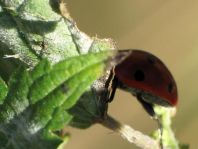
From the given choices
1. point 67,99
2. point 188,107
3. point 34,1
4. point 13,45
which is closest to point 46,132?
point 67,99

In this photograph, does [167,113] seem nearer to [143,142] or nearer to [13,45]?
[143,142]

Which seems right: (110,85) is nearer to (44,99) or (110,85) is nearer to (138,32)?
(44,99)

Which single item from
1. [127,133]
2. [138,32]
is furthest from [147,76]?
[138,32]

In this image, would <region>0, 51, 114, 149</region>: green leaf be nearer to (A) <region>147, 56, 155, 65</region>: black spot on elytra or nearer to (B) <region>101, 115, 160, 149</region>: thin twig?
(B) <region>101, 115, 160, 149</region>: thin twig

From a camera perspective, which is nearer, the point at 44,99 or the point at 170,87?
the point at 44,99

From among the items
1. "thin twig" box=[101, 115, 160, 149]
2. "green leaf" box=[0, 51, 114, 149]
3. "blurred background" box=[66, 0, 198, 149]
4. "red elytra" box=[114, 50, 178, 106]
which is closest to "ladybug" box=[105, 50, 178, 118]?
"red elytra" box=[114, 50, 178, 106]

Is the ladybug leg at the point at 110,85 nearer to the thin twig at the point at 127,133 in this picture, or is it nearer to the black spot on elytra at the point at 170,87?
the thin twig at the point at 127,133
